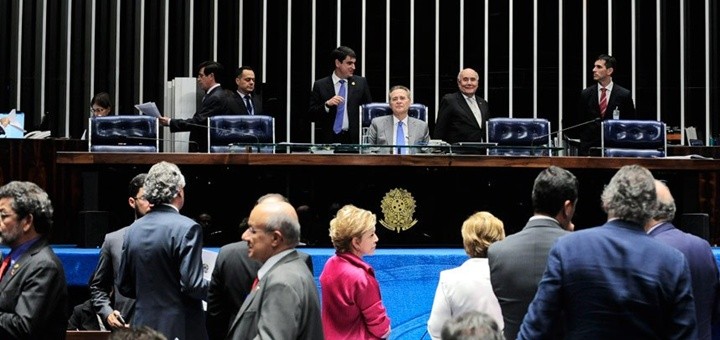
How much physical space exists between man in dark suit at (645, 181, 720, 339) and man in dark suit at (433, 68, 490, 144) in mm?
5093

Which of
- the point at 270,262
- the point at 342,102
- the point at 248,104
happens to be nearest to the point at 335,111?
the point at 342,102

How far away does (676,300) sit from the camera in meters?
3.56

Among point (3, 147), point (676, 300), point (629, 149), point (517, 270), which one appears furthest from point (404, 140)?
point (676, 300)

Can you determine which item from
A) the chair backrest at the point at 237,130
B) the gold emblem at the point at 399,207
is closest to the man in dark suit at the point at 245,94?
the chair backrest at the point at 237,130

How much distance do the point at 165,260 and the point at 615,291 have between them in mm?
2012

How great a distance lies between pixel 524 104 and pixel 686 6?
1892mm

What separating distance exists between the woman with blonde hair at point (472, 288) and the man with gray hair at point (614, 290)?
0.88m

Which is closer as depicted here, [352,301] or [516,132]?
[352,301]

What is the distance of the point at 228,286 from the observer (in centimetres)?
471

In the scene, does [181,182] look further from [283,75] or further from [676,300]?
[283,75]

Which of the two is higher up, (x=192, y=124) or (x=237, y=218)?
(x=192, y=124)

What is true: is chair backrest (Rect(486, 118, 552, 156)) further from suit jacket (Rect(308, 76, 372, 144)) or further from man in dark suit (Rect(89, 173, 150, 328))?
man in dark suit (Rect(89, 173, 150, 328))

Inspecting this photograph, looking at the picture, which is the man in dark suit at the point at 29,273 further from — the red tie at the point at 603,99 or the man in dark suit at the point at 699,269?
the red tie at the point at 603,99

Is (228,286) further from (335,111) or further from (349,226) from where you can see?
(335,111)
